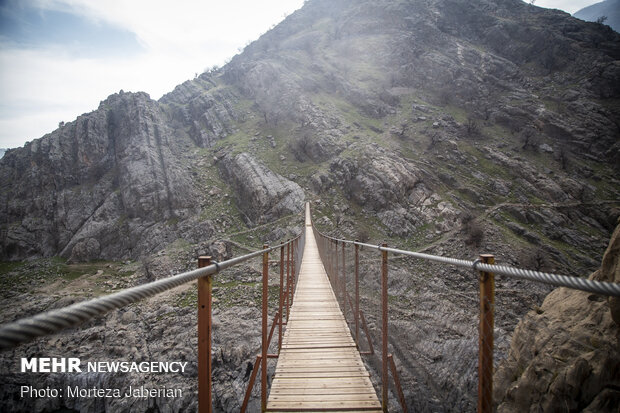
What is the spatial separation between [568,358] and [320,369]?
3.84m

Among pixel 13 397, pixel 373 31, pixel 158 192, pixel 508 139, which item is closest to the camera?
pixel 13 397

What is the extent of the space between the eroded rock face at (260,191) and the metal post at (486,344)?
2516 centimetres

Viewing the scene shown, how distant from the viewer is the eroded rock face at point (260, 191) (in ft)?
89.3

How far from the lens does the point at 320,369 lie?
160 inches

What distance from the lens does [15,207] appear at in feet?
100

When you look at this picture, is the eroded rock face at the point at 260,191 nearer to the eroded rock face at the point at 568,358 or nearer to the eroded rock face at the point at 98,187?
the eroded rock face at the point at 98,187

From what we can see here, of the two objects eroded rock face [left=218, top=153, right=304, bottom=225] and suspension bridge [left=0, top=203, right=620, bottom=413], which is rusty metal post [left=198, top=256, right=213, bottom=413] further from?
eroded rock face [left=218, top=153, right=304, bottom=225]

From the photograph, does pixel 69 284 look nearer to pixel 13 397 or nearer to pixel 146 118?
pixel 13 397

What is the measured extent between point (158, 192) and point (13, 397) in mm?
19564

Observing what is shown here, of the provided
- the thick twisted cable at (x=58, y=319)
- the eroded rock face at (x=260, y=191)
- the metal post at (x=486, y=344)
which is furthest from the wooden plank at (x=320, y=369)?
the eroded rock face at (x=260, y=191)

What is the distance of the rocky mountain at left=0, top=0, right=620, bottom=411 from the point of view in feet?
54.0

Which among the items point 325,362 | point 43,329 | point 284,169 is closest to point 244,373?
point 325,362

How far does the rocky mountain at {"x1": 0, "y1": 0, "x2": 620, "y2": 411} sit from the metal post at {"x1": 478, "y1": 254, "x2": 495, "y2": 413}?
9842 mm

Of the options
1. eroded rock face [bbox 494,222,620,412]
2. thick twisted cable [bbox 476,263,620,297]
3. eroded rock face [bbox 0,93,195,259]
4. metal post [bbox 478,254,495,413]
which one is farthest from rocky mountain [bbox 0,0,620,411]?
thick twisted cable [bbox 476,263,620,297]
